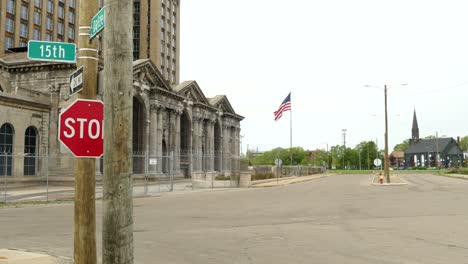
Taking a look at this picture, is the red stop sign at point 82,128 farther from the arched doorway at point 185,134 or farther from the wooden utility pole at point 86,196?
the arched doorway at point 185,134

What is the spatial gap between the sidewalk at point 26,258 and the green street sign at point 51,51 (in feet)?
13.1

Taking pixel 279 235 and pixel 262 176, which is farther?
pixel 262 176

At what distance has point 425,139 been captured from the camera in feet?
616

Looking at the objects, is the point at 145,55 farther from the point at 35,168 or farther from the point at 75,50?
the point at 75,50

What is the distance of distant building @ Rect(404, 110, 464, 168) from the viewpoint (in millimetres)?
177750

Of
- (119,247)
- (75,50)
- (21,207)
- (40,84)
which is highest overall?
(40,84)

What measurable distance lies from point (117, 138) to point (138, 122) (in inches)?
2033

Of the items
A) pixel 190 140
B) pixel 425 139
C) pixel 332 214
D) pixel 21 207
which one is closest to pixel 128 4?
pixel 332 214

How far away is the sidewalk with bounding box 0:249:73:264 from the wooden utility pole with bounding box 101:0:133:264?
4.73 metres

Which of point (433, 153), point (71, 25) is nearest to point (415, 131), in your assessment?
point (433, 153)

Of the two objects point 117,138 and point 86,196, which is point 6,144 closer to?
point 86,196

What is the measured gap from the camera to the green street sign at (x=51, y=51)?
605cm

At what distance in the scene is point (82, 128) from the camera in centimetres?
546

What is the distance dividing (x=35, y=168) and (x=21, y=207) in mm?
20135
